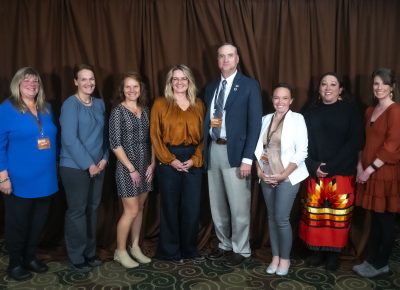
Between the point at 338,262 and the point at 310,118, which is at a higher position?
the point at 310,118

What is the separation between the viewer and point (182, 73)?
2854 millimetres

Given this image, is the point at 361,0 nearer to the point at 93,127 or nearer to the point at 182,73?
the point at 182,73

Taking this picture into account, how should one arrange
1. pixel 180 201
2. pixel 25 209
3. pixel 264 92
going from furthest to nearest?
pixel 264 92
pixel 180 201
pixel 25 209

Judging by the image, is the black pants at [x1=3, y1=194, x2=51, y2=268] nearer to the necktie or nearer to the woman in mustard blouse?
the woman in mustard blouse

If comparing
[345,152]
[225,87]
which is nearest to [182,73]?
[225,87]

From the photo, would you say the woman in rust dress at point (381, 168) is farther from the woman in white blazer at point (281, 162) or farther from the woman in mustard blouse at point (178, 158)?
the woman in mustard blouse at point (178, 158)

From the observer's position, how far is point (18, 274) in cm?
274

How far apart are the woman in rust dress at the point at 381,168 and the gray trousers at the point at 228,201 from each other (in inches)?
33.5

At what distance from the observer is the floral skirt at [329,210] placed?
9.31ft

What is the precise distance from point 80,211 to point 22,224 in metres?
0.40

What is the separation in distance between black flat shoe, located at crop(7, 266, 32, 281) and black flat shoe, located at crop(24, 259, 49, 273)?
0.21ft

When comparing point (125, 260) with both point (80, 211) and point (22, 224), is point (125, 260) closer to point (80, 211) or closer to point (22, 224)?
point (80, 211)

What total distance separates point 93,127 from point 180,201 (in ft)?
2.95

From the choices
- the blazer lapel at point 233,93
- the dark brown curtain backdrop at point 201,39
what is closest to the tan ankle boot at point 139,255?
the dark brown curtain backdrop at point 201,39
